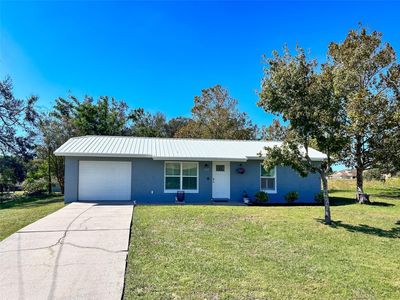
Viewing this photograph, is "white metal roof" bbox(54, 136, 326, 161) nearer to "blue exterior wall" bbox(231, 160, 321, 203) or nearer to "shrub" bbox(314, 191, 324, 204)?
"blue exterior wall" bbox(231, 160, 321, 203)

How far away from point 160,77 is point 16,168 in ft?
43.7

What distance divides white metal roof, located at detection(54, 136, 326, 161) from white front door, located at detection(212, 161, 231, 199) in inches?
23.2

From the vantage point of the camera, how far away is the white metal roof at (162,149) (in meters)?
13.7

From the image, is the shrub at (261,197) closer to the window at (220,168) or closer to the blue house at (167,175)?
the blue house at (167,175)

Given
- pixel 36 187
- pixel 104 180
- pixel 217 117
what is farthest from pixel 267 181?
pixel 36 187

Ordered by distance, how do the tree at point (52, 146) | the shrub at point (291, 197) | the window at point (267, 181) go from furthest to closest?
the tree at point (52, 146)
the window at point (267, 181)
the shrub at point (291, 197)

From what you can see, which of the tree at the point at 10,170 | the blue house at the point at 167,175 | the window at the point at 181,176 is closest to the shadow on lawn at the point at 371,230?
the blue house at the point at 167,175

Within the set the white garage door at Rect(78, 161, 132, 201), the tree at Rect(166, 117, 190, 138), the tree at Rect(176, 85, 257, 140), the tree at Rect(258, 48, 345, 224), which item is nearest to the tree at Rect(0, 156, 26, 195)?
the white garage door at Rect(78, 161, 132, 201)

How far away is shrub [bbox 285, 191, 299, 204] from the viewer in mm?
14812

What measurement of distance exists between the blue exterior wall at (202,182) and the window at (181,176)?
26 cm

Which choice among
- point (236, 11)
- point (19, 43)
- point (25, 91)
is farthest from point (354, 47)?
point (25, 91)

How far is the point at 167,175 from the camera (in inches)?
572

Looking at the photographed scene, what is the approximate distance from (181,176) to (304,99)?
786cm

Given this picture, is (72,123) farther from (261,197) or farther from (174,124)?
(174,124)
